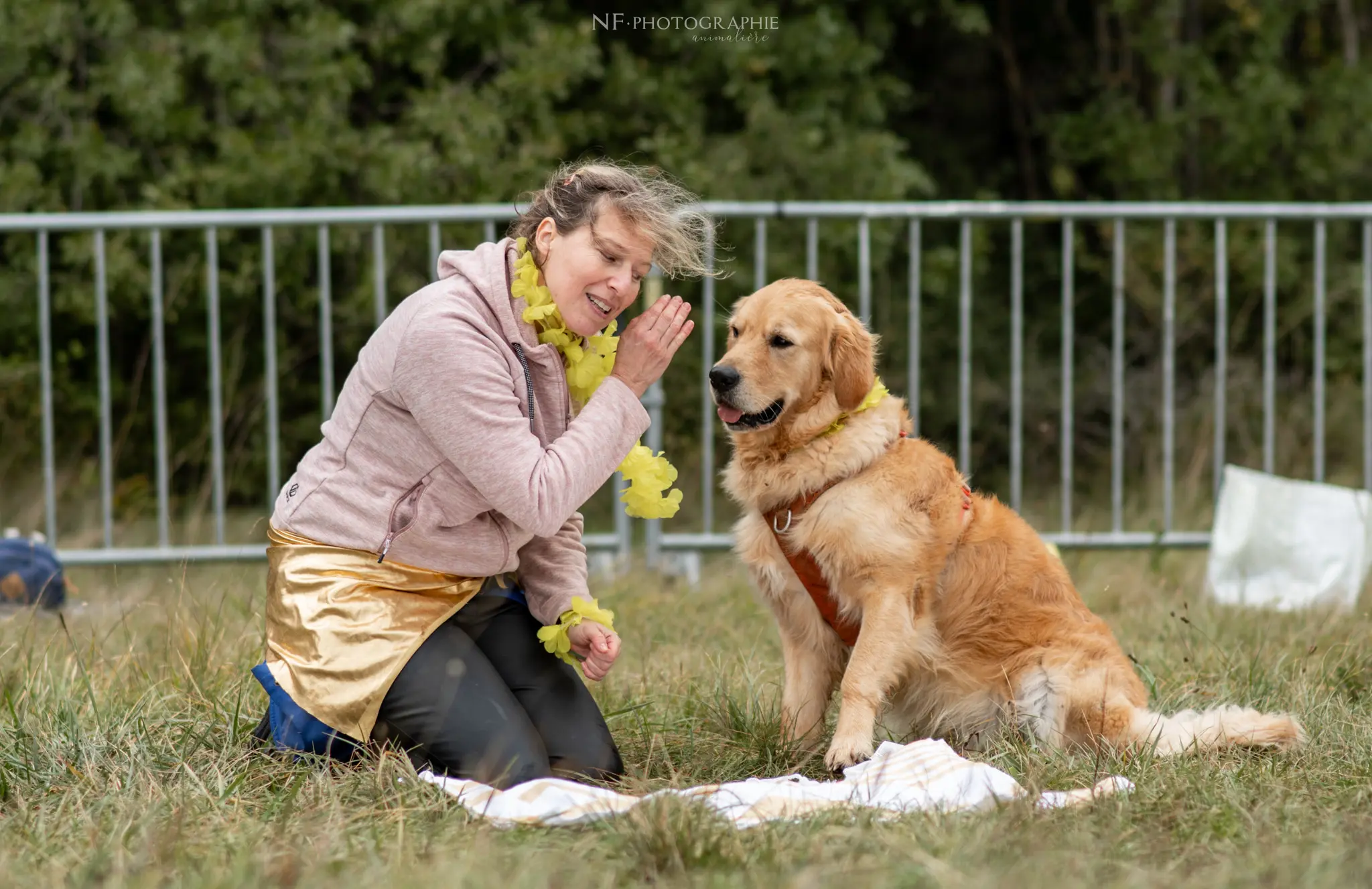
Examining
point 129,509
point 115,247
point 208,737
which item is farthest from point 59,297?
point 208,737

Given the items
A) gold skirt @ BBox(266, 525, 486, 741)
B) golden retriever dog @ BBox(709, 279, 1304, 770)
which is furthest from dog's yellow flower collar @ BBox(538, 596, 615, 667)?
golden retriever dog @ BBox(709, 279, 1304, 770)

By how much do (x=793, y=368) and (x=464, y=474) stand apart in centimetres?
85

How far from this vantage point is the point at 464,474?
9.12 ft

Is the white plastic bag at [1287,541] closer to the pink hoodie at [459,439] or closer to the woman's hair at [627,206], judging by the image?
the woman's hair at [627,206]

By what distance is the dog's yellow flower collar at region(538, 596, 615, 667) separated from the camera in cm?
303

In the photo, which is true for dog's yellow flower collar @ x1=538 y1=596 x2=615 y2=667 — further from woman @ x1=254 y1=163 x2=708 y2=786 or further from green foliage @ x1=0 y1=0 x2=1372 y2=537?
green foliage @ x1=0 y1=0 x2=1372 y2=537

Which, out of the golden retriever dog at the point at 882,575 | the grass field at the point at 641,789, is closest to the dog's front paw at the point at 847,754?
the golden retriever dog at the point at 882,575

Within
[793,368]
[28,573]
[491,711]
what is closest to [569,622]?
[491,711]

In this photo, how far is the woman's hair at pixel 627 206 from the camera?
2.84 m

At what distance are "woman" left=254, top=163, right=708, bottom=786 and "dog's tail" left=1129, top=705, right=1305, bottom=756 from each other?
1.16 meters

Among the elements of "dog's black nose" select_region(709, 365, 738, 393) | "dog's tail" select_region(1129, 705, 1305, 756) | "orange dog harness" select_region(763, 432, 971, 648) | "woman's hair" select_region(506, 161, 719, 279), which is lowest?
"dog's tail" select_region(1129, 705, 1305, 756)

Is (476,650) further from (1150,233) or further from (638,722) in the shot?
(1150,233)

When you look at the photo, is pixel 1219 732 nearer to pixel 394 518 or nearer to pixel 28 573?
pixel 394 518

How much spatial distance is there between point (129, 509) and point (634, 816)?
558 centimetres
